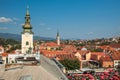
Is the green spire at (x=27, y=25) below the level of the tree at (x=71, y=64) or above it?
above

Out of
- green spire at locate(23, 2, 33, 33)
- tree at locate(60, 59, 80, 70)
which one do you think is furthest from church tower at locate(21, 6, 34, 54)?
tree at locate(60, 59, 80, 70)

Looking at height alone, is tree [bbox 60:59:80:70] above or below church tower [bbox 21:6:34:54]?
below

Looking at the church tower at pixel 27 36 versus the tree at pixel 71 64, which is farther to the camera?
the church tower at pixel 27 36

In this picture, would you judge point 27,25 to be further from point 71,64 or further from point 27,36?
point 71,64

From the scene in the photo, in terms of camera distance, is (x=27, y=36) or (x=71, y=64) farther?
(x=27, y=36)

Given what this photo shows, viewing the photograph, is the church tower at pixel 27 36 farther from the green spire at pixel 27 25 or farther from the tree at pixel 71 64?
the tree at pixel 71 64

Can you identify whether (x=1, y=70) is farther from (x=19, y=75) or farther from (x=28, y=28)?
(x=28, y=28)

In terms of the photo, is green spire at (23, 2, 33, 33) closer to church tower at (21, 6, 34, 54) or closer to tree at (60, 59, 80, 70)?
church tower at (21, 6, 34, 54)

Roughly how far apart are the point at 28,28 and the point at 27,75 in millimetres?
51430

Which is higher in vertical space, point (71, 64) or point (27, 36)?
point (27, 36)

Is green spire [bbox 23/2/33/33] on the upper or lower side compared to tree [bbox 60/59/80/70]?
upper

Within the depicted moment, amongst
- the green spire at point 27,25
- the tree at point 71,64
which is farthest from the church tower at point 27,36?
the tree at point 71,64

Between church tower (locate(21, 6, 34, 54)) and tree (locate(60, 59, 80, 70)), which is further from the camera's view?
church tower (locate(21, 6, 34, 54))

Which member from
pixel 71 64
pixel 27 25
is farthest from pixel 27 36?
pixel 71 64
